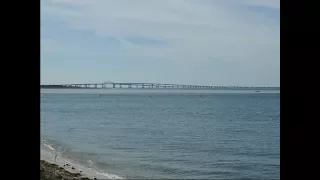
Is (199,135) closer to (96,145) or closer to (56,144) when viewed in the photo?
(96,145)

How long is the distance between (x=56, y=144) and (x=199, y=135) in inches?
394

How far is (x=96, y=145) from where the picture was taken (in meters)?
23.1
